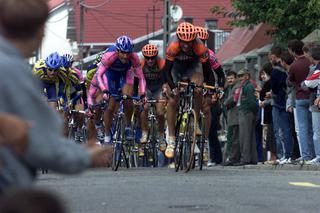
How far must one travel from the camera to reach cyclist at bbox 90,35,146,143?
56.2 ft

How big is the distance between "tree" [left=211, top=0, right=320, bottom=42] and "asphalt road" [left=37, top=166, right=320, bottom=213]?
1548 cm

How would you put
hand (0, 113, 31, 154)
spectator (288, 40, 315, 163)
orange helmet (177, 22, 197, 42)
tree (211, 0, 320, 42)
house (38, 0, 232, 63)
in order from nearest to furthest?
hand (0, 113, 31, 154) < orange helmet (177, 22, 197, 42) < spectator (288, 40, 315, 163) < tree (211, 0, 320, 42) < house (38, 0, 232, 63)

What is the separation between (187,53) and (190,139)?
44.6 inches

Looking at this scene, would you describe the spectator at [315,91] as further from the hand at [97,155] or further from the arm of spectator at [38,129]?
the arm of spectator at [38,129]

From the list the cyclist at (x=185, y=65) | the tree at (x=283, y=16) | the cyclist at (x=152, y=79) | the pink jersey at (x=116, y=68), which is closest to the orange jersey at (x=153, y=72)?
the cyclist at (x=152, y=79)

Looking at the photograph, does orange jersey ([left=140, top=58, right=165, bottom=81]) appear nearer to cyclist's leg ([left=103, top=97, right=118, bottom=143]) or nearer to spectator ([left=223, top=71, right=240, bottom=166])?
spectator ([left=223, top=71, right=240, bottom=166])

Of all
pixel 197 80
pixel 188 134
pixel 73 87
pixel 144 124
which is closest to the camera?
pixel 188 134

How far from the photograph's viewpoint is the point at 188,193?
11031 millimetres

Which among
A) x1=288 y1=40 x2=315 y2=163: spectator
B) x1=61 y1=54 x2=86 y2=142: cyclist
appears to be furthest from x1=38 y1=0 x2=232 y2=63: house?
x1=288 y1=40 x2=315 y2=163: spectator

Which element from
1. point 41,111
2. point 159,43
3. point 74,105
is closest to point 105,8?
point 159,43

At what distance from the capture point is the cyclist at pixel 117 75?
1712 cm

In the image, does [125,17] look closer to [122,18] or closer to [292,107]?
[122,18]

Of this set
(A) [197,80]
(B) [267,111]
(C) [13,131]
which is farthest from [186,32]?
(C) [13,131]

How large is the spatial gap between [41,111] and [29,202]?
789 millimetres
